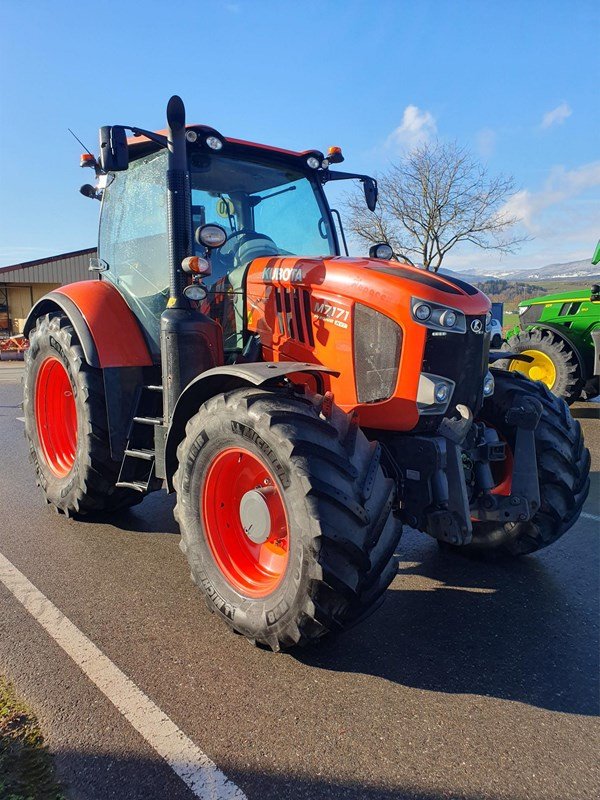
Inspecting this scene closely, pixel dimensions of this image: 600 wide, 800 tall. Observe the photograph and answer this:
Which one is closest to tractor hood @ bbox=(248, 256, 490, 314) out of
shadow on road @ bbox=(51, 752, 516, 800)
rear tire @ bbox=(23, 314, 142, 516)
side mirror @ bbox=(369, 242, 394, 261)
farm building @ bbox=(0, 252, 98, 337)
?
side mirror @ bbox=(369, 242, 394, 261)

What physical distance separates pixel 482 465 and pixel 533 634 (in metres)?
0.89

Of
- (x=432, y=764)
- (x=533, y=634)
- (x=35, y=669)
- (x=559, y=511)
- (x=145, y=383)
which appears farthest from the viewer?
(x=145, y=383)

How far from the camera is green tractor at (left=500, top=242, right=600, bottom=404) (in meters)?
8.74

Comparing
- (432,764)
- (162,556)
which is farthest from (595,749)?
(162,556)

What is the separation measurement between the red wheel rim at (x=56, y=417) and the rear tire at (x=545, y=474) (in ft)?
10.2

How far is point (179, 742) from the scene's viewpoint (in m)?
2.20

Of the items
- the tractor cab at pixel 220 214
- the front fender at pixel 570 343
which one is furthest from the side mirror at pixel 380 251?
the front fender at pixel 570 343

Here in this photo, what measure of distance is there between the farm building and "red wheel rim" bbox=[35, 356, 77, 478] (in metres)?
24.6

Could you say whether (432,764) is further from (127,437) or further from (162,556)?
(127,437)

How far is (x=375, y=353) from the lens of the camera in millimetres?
3027

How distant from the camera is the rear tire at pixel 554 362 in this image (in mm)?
8695

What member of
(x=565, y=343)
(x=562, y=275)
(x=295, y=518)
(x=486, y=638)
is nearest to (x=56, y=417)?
(x=295, y=518)

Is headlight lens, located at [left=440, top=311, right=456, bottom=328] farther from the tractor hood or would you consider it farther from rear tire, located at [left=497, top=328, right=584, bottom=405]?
rear tire, located at [left=497, top=328, right=584, bottom=405]

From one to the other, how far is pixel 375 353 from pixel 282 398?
55 cm
